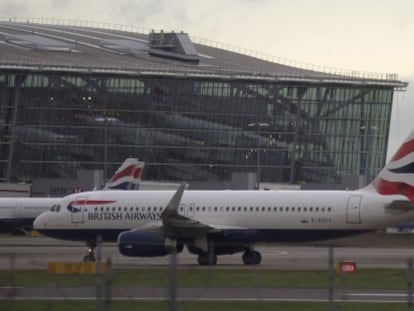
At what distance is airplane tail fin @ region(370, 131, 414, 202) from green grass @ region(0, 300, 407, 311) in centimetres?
2026

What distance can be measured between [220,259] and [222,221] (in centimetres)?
319

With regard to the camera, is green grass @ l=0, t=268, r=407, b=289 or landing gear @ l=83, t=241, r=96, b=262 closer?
green grass @ l=0, t=268, r=407, b=289

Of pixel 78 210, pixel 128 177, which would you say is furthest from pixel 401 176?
pixel 128 177

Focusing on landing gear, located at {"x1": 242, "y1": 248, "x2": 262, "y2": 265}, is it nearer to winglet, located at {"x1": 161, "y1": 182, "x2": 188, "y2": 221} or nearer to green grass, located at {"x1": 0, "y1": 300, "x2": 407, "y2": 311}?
winglet, located at {"x1": 161, "y1": 182, "x2": 188, "y2": 221}

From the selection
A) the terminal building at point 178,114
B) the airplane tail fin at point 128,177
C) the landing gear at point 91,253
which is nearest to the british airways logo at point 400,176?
the landing gear at point 91,253

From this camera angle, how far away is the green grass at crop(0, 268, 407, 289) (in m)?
32.7

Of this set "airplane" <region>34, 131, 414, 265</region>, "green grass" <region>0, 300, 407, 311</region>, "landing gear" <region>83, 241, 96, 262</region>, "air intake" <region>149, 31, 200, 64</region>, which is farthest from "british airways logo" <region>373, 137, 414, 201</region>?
"air intake" <region>149, 31, 200, 64</region>

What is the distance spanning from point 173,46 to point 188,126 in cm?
986

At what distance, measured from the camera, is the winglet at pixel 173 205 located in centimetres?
5022

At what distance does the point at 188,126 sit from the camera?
136625 millimetres

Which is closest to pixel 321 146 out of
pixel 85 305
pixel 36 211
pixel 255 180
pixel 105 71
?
pixel 255 180

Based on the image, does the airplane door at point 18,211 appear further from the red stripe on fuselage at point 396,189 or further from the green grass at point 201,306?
the green grass at point 201,306

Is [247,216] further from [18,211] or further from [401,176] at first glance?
[18,211]

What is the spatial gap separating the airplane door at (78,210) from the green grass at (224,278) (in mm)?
12076
